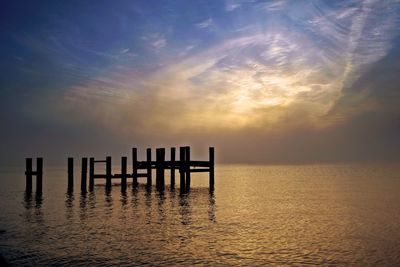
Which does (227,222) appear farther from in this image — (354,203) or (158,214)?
(354,203)

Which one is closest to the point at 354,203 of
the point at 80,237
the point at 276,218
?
the point at 276,218

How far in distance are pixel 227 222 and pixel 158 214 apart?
4216 millimetres

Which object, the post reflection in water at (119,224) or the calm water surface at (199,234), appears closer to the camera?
the calm water surface at (199,234)

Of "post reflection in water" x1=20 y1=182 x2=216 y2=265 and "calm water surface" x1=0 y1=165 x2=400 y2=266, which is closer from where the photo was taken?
"calm water surface" x1=0 y1=165 x2=400 y2=266

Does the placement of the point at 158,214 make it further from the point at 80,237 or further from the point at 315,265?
the point at 315,265

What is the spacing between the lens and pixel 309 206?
23.3 m

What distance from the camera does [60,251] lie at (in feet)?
37.7

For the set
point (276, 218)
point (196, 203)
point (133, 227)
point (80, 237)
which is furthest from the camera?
point (196, 203)

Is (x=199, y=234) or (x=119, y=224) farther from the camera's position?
(x=119, y=224)

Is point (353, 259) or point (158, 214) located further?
point (158, 214)

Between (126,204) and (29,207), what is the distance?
5.59m

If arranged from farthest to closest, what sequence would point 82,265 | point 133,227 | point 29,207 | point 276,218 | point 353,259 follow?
point 29,207
point 276,218
point 133,227
point 353,259
point 82,265

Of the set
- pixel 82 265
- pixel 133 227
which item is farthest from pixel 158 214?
pixel 82 265

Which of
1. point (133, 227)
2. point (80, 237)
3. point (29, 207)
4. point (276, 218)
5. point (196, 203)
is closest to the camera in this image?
point (80, 237)
